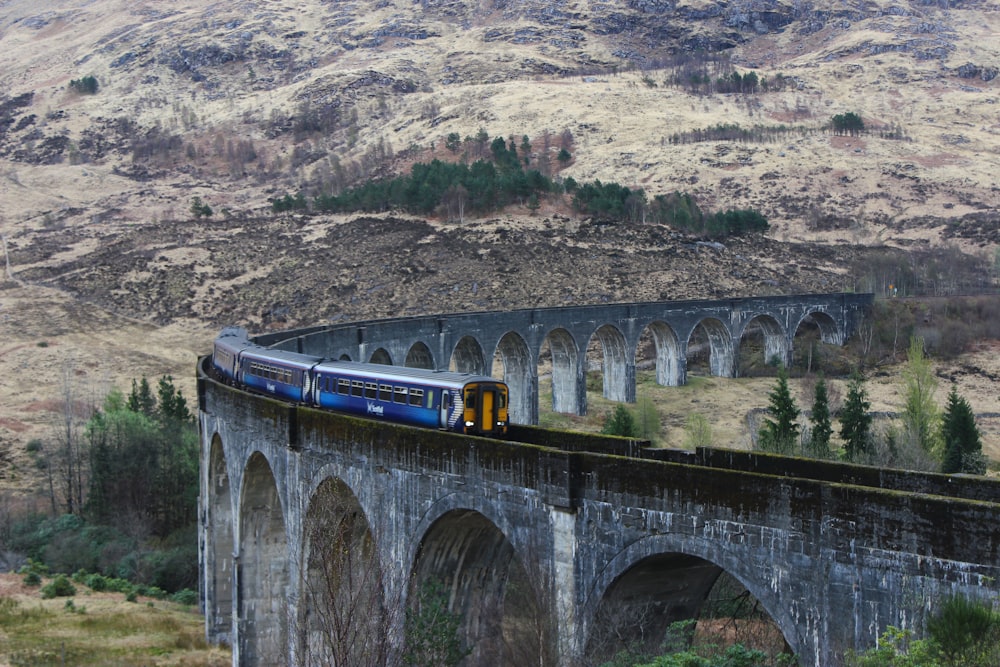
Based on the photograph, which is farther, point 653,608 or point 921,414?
point 921,414

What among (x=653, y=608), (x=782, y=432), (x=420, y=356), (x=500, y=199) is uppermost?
(x=500, y=199)

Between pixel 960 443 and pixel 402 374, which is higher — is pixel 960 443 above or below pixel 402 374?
below

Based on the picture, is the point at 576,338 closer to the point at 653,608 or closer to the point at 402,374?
the point at 402,374

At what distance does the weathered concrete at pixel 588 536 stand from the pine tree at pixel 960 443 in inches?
847

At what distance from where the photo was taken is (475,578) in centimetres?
1980

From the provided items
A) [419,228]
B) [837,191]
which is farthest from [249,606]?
[837,191]

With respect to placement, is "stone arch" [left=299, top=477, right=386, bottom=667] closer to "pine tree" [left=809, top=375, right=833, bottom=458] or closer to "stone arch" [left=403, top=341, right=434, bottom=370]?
"pine tree" [left=809, top=375, right=833, bottom=458]

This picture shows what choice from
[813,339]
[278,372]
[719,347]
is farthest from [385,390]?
[813,339]

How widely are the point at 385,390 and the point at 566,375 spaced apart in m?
37.2

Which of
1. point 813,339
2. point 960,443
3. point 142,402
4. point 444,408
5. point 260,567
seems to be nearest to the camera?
point 444,408

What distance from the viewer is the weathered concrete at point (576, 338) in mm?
45969

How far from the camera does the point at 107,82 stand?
6191 inches

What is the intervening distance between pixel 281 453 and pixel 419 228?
6370 centimetres

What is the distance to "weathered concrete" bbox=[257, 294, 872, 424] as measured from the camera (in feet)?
151
